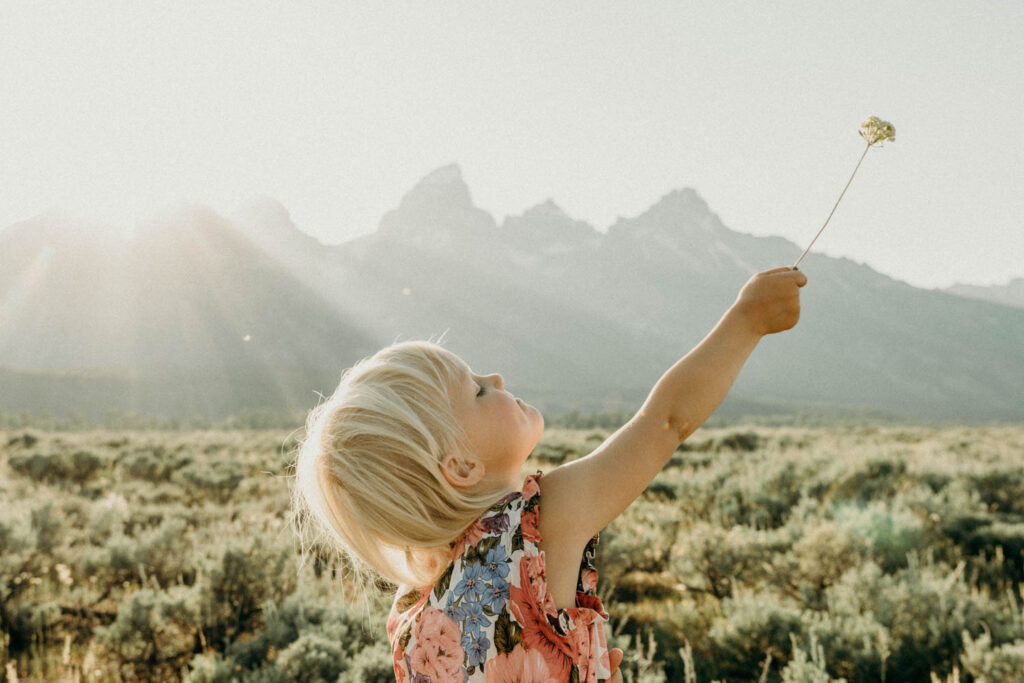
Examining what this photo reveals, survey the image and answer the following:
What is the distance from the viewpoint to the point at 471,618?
1.36m

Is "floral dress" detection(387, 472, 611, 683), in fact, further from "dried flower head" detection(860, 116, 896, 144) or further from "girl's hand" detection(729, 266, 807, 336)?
"dried flower head" detection(860, 116, 896, 144)

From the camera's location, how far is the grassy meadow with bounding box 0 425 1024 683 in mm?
3273

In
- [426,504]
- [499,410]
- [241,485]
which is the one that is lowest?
[241,485]

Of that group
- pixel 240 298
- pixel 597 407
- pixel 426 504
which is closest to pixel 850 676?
pixel 426 504

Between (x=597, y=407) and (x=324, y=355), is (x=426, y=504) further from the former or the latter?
(x=324, y=355)

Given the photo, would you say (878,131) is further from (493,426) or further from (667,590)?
(667,590)

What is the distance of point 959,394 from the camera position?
129500 millimetres

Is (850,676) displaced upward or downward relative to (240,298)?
downward

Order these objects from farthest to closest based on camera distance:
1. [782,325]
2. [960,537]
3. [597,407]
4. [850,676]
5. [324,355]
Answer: [324,355], [597,407], [960,537], [850,676], [782,325]

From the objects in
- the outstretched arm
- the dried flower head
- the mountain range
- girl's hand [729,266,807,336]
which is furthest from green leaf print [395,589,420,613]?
the mountain range

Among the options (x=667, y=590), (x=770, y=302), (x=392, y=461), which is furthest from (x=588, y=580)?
(x=667, y=590)

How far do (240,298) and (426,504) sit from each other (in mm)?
106671

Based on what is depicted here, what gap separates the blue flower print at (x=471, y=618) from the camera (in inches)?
52.9

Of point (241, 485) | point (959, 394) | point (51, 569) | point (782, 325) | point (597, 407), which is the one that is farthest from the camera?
point (959, 394)
